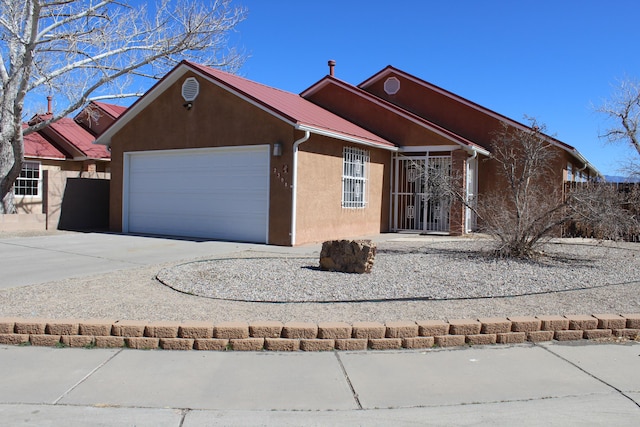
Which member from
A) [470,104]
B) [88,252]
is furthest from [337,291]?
[470,104]

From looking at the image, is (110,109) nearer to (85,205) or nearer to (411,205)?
(85,205)

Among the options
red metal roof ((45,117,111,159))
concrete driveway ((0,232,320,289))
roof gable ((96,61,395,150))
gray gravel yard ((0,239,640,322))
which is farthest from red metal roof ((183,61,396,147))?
red metal roof ((45,117,111,159))

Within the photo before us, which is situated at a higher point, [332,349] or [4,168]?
[4,168]

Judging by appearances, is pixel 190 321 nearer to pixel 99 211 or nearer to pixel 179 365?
pixel 179 365

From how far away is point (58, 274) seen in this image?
29.5ft

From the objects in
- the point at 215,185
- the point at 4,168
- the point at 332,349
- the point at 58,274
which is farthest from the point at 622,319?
the point at 4,168

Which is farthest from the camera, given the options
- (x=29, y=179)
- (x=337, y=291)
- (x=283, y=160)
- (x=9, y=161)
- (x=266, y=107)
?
(x=29, y=179)

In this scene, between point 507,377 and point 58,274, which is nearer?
point 507,377

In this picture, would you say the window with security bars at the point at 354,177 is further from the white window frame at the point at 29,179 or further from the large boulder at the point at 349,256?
the white window frame at the point at 29,179

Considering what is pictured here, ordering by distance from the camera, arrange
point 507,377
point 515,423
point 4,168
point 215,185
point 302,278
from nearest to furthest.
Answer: point 515,423 → point 507,377 → point 302,278 → point 215,185 → point 4,168

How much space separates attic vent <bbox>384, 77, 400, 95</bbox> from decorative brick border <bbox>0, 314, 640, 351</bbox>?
52.9 feet

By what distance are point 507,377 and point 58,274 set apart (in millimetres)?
7319

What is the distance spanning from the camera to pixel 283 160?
13.3 meters

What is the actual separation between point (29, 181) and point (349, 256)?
1953 centimetres
